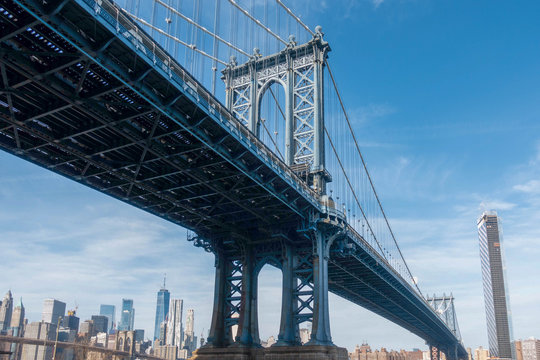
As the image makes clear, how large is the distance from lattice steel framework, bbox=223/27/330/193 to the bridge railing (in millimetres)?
10745

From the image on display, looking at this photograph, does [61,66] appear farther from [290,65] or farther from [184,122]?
[290,65]

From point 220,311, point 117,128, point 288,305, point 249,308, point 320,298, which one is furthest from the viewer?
point 220,311

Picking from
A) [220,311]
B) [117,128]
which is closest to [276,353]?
[220,311]

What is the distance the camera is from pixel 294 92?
51688mm

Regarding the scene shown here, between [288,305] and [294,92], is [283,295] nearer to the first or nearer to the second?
[288,305]

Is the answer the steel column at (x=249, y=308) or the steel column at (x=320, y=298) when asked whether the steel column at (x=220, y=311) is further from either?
the steel column at (x=320, y=298)

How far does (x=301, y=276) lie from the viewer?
157 ft

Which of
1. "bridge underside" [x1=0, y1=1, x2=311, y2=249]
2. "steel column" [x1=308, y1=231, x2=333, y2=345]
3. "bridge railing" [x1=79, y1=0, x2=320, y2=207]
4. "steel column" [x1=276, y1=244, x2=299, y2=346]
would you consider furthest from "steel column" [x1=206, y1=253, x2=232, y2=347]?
"bridge railing" [x1=79, y1=0, x2=320, y2=207]

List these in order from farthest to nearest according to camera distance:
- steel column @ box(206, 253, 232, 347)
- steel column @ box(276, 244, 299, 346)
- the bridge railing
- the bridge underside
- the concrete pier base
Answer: steel column @ box(206, 253, 232, 347) → steel column @ box(276, 244, 299, 346) → the concrete pier base → the bridge underside → the bridge railing

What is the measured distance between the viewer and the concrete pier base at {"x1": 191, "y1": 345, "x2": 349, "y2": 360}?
41406 mm

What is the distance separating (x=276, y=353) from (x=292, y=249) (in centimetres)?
917

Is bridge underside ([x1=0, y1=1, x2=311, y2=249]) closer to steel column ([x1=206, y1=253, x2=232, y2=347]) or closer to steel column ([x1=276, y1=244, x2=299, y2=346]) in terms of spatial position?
steel column ([x1=276, y1=244, x2=299, y2=346])

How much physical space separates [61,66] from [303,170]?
27.7 m

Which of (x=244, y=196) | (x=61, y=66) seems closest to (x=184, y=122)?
(x=61, y=66)
